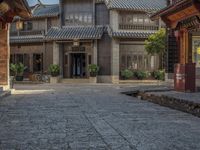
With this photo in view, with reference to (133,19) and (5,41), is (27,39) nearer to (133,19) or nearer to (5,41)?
(133,19)

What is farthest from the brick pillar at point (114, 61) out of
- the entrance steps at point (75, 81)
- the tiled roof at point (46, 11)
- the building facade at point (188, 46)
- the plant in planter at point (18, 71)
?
the building facade at point (188, 46)

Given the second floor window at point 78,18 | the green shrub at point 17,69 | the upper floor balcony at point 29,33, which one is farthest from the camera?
the upper floor balcony at point 29,33

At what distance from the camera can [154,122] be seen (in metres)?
10.1

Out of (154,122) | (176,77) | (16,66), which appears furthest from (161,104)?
(16,66)

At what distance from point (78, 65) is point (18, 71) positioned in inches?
218

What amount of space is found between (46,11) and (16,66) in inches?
245

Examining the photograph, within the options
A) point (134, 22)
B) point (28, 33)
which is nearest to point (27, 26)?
point (28, 33)

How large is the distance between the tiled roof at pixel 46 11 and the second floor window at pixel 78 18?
1.17 metres

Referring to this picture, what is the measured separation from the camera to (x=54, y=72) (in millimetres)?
39781

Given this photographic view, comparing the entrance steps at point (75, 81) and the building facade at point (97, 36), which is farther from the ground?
the building facade at point (97, 36)

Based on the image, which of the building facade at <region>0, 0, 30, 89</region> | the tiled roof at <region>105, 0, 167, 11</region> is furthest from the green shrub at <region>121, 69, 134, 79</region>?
the building facade at <region>0, 0, 30, 89</region>

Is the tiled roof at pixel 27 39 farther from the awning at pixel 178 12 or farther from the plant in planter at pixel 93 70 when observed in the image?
the awning at pixel 178 12

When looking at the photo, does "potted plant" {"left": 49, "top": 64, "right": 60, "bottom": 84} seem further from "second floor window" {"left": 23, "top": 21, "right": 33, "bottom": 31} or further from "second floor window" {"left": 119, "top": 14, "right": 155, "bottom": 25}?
"second floor window" {"left": 119, "top": 14, "right": 155, "bottom": 25}

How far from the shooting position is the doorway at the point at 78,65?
41.5m
